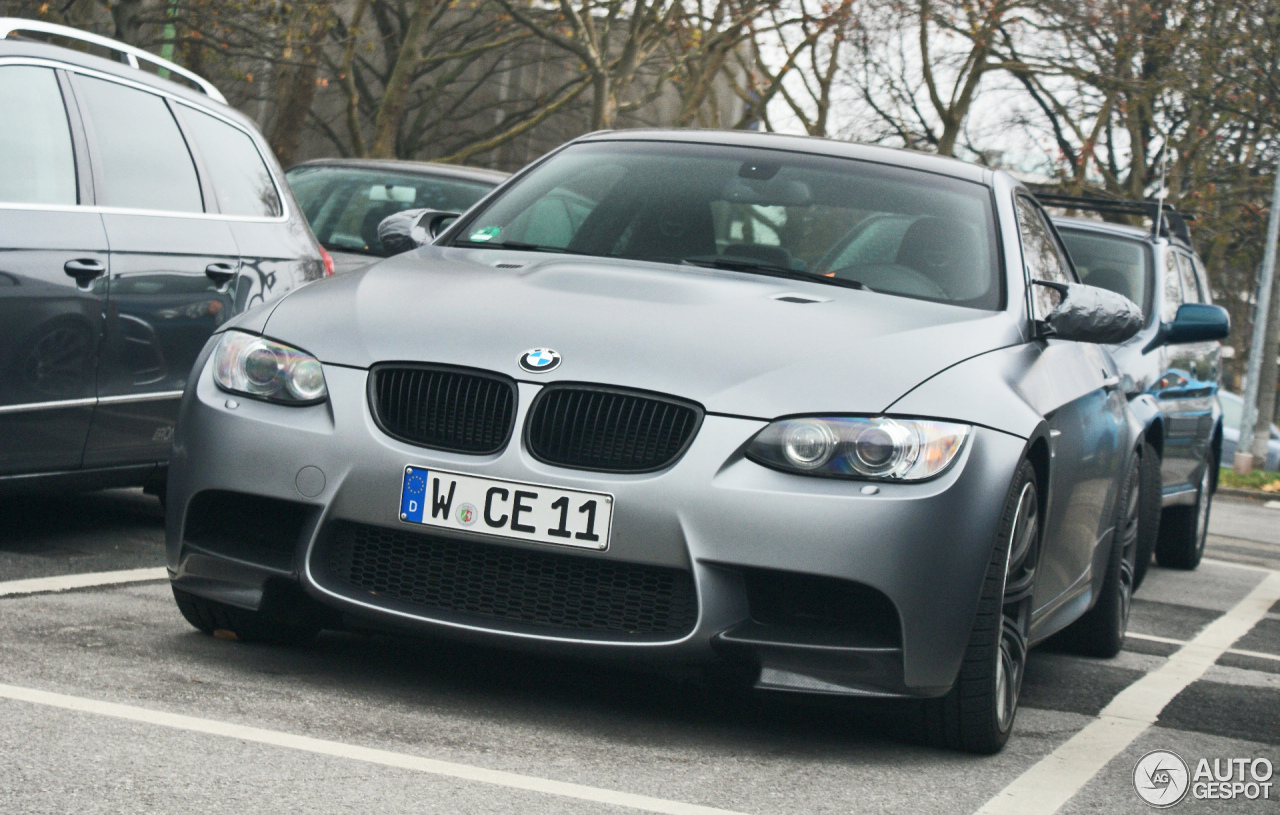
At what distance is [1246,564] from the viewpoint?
11.1 meters

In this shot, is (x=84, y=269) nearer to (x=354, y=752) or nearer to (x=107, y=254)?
(x=107, y=254)

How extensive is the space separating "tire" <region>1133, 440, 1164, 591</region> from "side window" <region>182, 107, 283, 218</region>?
3744mm

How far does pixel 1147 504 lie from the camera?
7.72 metres

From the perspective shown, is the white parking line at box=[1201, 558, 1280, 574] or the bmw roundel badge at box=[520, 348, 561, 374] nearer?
the bmw roundel badge at box=[520, 348, 561, 374]

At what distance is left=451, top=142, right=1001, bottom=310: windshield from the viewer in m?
5.05

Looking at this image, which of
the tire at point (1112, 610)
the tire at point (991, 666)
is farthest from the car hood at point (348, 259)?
the tire at point (991, 666)

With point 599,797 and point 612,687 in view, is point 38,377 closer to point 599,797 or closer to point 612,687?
point 612,687

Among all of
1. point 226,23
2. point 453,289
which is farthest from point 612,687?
point 226,23

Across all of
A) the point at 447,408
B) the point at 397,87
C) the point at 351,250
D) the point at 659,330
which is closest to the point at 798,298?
the point at 659,330

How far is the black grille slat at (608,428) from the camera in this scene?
3961 millimetres

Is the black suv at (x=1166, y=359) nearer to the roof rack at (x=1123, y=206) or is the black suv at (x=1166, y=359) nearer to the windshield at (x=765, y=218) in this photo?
the roof rack at (x=1123, y=206)

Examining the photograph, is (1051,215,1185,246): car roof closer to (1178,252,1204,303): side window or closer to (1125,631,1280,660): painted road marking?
(1178,252,1204,303): side window

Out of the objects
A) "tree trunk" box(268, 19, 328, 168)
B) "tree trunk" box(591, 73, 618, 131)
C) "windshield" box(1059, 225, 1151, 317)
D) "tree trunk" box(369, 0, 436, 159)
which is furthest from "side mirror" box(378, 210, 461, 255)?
"tree trunk" box(591, 73, 618, 131)

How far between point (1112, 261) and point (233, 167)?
→ 4.72 metres
